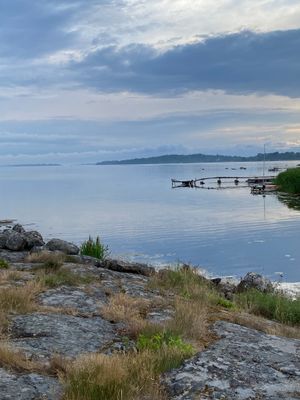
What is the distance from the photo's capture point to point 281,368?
6312mm

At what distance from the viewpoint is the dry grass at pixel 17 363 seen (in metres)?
5.52

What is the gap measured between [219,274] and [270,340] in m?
19.2

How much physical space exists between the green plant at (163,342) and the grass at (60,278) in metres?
4.12

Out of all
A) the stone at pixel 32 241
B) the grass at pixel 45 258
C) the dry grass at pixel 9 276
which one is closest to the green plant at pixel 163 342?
the dry grass at pixel 9 276

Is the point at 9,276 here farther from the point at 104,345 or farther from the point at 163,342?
the point at 163,342

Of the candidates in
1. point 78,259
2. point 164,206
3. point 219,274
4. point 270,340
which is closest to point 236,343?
point 270,340

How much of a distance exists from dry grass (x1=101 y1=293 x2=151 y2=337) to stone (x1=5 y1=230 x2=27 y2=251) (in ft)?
33.2

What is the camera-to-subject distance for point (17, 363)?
5.58 meters

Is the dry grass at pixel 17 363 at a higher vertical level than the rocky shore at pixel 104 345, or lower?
higher

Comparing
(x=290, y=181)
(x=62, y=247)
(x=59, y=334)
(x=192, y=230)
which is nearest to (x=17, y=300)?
(x=59, y=334)

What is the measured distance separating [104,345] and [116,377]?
6.38 ft

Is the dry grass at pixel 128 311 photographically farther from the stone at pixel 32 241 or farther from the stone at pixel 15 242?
the stone at pixel 32 241

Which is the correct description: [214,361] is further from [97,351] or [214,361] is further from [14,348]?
[14,348]

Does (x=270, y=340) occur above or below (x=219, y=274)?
above
